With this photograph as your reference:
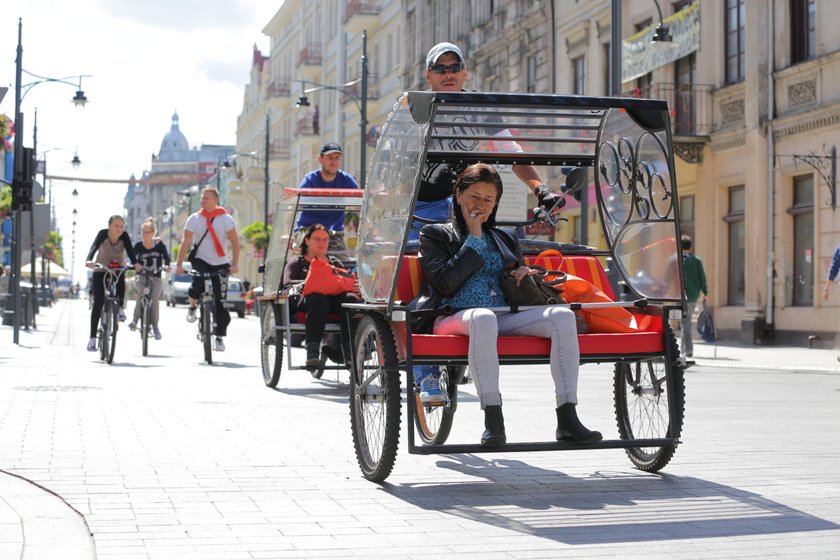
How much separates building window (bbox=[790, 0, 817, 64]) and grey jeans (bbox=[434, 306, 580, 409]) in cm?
2037

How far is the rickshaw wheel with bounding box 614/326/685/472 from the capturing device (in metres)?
6.63

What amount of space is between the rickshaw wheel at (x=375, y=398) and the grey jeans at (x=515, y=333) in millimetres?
310

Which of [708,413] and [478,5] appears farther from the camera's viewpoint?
[478,5]

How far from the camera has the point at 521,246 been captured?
7594mm

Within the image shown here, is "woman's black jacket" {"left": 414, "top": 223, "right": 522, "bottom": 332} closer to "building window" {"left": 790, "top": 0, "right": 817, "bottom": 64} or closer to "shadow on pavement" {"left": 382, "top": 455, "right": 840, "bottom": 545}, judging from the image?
"shadow on pavement" {"left": 382, "top": 455, "right": 840, "bottom": 545}

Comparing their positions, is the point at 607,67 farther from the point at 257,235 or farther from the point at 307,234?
the point at 257,235

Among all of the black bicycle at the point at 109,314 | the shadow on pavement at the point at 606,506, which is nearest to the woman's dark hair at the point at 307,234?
the black bicycle at the point at 109,314

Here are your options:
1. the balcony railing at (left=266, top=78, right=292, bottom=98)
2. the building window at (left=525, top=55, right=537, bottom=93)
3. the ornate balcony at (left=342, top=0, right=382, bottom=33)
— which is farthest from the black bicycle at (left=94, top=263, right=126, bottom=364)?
the balcony railing at (left=266, top=78, right=292, bottom=98)

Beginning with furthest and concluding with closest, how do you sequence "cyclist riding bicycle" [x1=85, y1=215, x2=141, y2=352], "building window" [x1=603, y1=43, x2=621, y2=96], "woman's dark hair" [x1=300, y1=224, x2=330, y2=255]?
"building window" [x1=603, y1=43, x2=621, y2=96] < "cyclist riding bicycle" [x1=85, y1=215, x2=141, y2=352] < "woman's dark hair" [x1=300, y1=224, x2=330, y2=255]

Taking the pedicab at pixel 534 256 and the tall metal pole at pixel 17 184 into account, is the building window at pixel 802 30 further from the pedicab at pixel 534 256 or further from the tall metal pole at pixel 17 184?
the pedicab at pixel 534 256

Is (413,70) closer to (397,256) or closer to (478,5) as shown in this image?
(478,5)

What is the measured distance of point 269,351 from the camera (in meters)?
13.6

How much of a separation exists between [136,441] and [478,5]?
122ft

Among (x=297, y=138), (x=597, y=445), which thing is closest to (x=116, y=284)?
(x=597, y=445)
